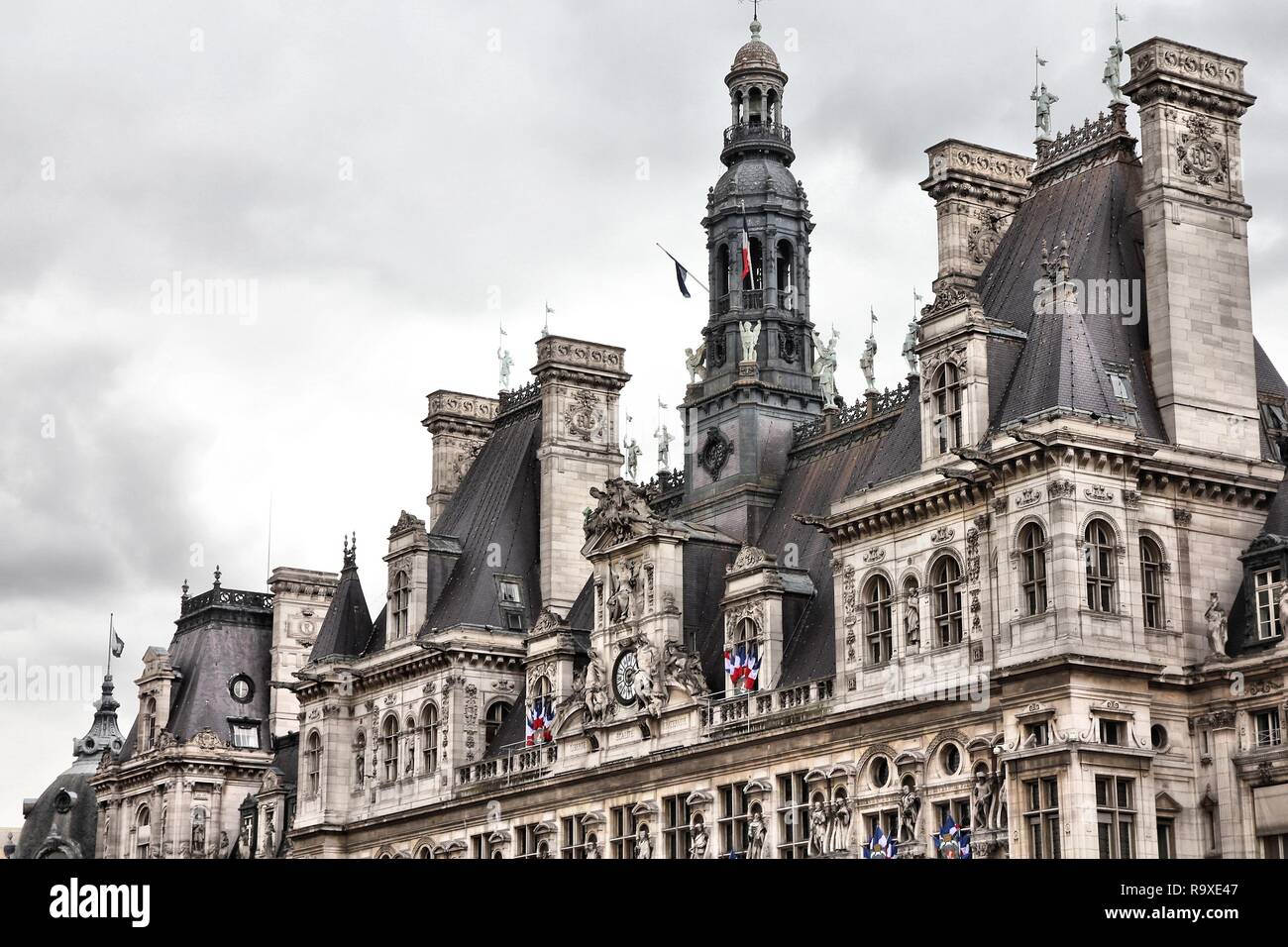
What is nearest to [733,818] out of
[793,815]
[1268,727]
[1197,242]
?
[793,815]

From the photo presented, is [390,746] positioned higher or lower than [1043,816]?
higher

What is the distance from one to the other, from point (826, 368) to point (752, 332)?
14.3ft

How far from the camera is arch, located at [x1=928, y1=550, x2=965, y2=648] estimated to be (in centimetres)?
5550

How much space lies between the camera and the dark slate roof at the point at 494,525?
78500mm

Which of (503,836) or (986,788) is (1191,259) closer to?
(986,788)

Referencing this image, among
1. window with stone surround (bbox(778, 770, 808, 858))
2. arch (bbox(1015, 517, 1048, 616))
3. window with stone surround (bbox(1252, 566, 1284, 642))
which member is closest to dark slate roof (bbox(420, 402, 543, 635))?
window with stone surround (bbox(778, 770, 808, 858))

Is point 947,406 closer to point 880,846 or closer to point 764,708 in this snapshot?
point 764,708

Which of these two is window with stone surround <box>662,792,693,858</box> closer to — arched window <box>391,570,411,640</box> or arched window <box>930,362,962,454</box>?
arched window <box>930,362,962,454</box>

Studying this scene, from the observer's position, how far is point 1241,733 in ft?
170

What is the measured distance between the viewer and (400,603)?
81062 millimetres

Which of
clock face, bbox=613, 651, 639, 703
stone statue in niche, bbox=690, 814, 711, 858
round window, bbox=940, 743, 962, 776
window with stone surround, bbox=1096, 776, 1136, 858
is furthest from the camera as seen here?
clock face, bbox=613, 651, 639, 703

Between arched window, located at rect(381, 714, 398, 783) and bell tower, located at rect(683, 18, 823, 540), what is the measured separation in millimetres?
14943

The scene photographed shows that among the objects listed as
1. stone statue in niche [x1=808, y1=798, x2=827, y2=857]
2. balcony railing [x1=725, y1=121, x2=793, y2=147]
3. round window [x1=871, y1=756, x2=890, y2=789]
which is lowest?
Answer: stone statue in niche [x1=808, y1=798, x2=827, y2=857]

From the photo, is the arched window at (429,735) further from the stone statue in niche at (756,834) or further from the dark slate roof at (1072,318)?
the dark slate roof at (1072,318)
